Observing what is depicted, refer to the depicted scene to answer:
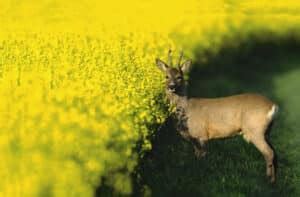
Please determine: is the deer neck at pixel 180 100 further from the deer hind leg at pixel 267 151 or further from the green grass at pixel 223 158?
the deer hind leg at pixel 267 151

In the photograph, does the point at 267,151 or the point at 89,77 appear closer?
the point at 89,77

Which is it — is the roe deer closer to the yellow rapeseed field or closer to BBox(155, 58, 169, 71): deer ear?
BBox(155, 58, 169, 71): deer ear

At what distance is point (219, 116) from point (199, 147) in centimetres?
52

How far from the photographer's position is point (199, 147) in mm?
12430

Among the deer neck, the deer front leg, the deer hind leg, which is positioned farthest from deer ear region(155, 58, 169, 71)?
the deer hind leg

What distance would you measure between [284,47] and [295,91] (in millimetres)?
3087

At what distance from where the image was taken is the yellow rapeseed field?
8.23 meters

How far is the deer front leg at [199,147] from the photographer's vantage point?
12344 mm

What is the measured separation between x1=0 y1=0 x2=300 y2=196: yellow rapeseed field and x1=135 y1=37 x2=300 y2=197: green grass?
533mm

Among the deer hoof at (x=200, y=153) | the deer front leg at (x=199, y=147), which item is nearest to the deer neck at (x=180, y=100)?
the deer front leg at (x=199, y=147)

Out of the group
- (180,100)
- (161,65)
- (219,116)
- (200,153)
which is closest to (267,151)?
(219,116)

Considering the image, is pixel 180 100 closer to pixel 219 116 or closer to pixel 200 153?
pixel 219 116

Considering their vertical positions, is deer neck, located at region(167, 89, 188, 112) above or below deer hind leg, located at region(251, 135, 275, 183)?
above

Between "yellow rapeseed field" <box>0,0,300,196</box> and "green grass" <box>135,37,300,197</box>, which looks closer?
"yellow rapeseed field" <box>0,0,300,196</box>
